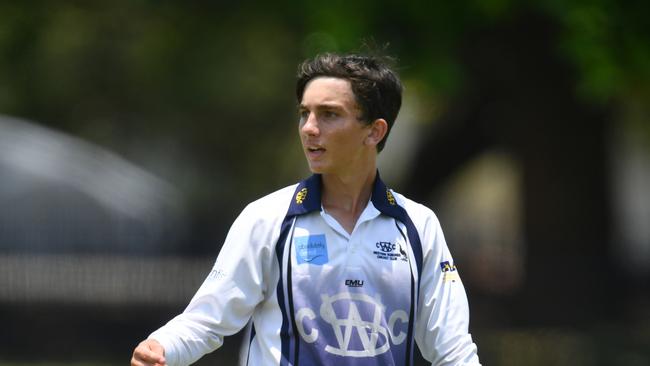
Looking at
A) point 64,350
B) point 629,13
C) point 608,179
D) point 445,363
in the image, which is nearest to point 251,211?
point 445,363

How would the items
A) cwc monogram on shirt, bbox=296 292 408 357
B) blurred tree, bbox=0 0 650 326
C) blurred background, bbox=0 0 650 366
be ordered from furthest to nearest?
blurred background, bbox=0 0 650 366 < blurred tree, bbox=0 0 650 326 < cwc monogram on shirt, bbox=296 292 408 357

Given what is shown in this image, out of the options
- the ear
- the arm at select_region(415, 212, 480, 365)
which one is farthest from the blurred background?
the arm at select_region(415, 212, 480, 365)

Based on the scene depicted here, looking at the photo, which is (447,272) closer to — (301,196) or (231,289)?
(301,196)

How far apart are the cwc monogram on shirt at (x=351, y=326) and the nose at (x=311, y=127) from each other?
591mm

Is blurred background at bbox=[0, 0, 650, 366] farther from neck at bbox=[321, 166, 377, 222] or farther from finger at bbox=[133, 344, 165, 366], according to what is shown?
finger at bbox=[133, 344, 165, 366]

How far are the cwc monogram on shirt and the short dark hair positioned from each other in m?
0.68

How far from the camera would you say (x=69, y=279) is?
1468 cm

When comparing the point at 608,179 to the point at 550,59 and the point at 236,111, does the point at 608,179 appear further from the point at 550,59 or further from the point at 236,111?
the point at 236,111

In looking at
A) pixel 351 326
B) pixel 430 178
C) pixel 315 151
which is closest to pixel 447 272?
pixel 351 326

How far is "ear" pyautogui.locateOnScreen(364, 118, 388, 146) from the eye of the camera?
17.0 feet

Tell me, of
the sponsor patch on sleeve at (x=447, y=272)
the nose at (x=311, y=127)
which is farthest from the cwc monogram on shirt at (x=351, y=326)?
the nose at (x=311, y=127)

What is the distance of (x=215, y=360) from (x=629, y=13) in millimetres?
4902

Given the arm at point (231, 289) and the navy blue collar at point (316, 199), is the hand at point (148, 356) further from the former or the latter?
the navy blue collar at point (316, 199)

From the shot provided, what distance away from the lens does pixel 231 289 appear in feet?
16.3
